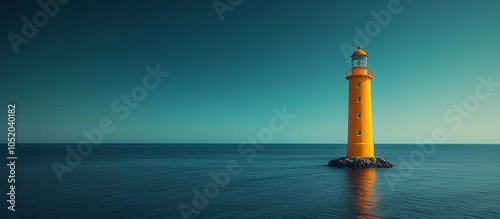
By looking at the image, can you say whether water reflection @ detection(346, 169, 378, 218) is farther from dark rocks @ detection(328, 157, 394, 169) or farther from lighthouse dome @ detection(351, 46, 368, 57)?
lighthouse dome @ detection(351, 46, 368, 57)

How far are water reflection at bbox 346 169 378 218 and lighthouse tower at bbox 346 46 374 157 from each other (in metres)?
4.37

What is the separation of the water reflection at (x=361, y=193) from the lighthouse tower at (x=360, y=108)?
4.37 m

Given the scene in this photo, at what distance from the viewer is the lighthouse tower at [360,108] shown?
4744 centimetres

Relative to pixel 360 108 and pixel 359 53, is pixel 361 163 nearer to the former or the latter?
pixel 360 108

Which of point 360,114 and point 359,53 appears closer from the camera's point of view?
point 360,114

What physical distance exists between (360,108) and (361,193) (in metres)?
19.5

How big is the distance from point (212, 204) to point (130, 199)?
8076 mm

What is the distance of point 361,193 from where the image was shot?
31.0m

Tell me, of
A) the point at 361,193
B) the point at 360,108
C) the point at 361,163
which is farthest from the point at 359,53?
the point at 361,193

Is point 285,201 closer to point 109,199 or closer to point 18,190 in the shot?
point 109,199

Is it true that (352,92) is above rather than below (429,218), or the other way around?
above

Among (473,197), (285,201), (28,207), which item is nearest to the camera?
(28,207)

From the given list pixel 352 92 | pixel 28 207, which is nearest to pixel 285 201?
pixel 28 207

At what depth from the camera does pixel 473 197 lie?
98.8 ft
